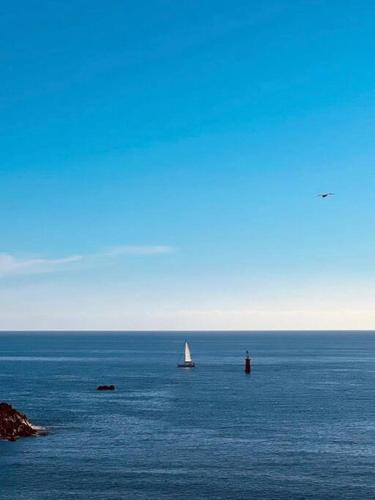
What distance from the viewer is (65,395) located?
6029 inches

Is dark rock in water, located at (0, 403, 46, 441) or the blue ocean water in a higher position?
dark rock in water, located at (0, 403, 46, 441)

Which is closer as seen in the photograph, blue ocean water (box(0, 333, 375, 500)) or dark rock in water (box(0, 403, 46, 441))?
blue ocean water (box(0, 333, 375, 500))

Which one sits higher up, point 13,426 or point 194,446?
point 13,426

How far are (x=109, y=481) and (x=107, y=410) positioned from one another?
5319 centimetres

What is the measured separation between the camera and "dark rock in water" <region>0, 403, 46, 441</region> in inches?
3930

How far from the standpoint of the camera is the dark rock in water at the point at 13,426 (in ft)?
327

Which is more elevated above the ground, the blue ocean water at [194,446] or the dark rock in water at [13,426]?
the dark rock in water at [13,426]

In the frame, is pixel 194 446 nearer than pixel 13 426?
Yes

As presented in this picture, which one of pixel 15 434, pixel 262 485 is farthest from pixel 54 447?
pixel 262 485

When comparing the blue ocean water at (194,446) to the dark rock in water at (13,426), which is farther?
the dark rock in water at (13,426)

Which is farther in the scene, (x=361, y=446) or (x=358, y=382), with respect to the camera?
(x=358, y=382)

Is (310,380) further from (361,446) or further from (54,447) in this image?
(54,447)

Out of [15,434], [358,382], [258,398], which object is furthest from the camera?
[358,382]

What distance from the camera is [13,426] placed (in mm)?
101125
